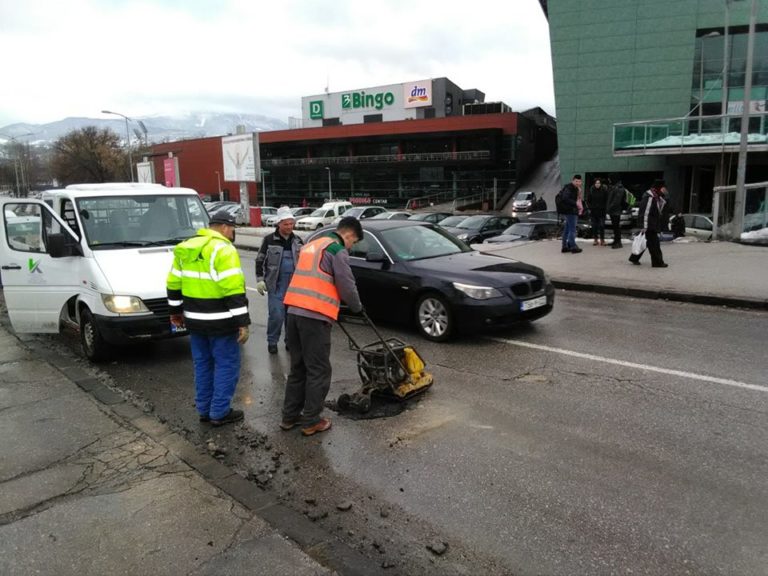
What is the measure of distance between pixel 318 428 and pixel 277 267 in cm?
272

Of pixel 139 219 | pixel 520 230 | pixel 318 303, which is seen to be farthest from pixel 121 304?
pixel 520 230

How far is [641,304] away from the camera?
30.9 feet

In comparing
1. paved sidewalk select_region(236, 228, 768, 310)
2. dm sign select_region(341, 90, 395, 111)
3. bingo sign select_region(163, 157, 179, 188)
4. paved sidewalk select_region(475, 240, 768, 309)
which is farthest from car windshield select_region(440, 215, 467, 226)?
dm sign select_region(341, 90, 395, 111)

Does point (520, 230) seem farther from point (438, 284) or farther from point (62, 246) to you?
point (62, 246)

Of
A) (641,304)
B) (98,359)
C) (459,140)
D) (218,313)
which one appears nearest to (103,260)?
(98,359)

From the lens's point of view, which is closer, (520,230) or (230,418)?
(230,418)

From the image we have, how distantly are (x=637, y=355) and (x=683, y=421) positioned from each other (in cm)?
193

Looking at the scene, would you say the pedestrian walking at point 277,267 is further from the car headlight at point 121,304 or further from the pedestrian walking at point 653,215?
the pedestrian walking at point 653,215

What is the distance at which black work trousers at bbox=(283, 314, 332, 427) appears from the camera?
447cm

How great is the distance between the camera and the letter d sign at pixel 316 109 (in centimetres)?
7475

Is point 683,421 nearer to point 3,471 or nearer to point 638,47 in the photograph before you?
point 3,471

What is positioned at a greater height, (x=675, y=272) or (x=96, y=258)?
(x=96, y=258)

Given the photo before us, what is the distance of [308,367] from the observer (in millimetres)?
4543

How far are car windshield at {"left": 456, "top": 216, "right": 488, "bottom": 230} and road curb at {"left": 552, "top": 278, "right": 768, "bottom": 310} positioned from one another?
9.77 meters
